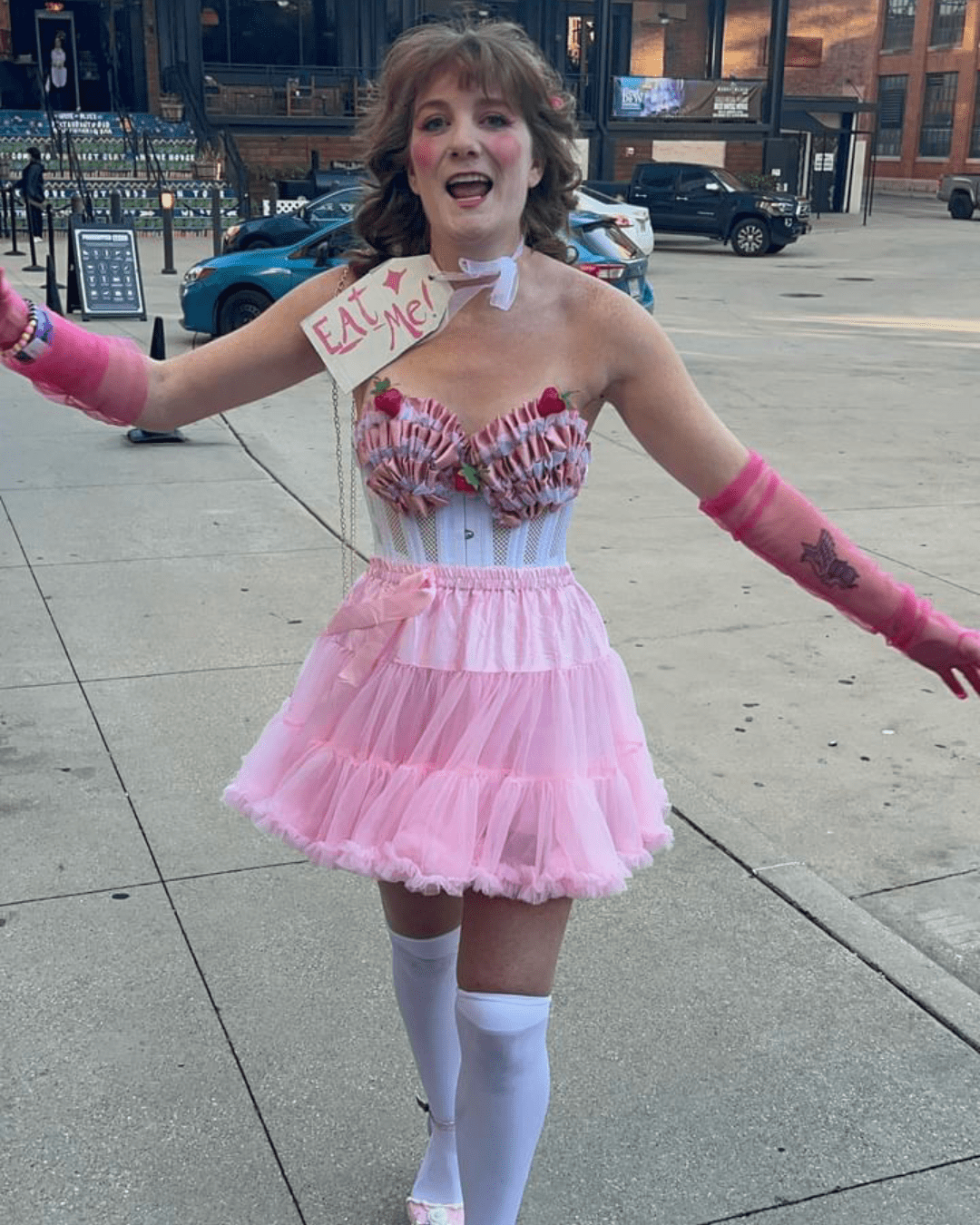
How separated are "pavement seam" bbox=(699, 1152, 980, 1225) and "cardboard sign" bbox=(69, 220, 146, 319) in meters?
13.3

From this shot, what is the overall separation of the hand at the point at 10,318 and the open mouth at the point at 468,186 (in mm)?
716

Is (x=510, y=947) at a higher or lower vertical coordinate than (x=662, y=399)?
lower

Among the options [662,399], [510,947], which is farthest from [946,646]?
[510,947]

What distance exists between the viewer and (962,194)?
37.1 meters

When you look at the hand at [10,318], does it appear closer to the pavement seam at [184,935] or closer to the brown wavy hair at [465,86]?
the brown wavy hair at [465,86]

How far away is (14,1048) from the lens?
2973 millimetres

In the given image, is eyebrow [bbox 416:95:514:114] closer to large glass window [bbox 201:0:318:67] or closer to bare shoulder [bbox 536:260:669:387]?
bare shoulder [bbox 536:260:669:387]

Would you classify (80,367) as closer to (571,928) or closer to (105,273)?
(571,928)

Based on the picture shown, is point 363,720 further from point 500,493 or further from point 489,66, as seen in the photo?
point 489,66

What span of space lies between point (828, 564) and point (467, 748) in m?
0.67

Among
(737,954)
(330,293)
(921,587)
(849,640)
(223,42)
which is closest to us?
(330,293)

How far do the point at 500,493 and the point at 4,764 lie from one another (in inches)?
109

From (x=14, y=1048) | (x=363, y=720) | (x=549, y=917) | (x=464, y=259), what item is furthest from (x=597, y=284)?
(x=14, y=1048)

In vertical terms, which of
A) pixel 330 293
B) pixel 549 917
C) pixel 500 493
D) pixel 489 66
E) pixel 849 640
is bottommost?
pixel 849 640
